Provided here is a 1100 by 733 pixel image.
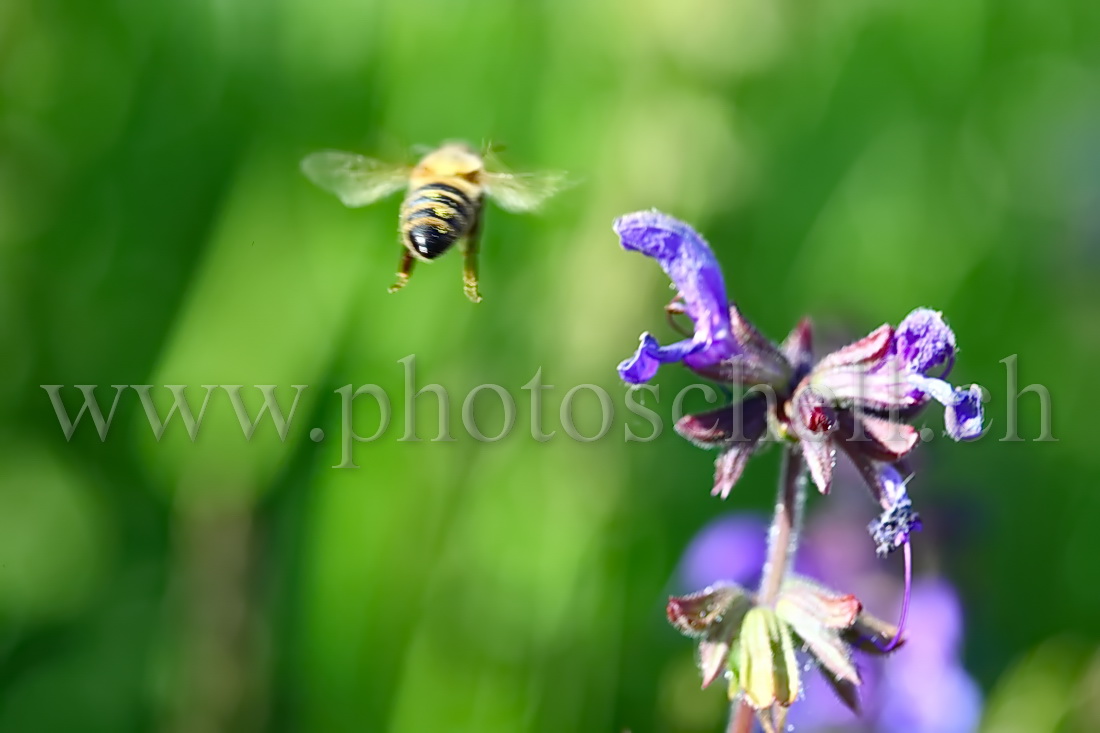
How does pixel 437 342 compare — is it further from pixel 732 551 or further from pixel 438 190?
pixel 438 190

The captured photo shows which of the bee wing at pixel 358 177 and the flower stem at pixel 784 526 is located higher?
the bee wing at pixel 358 177

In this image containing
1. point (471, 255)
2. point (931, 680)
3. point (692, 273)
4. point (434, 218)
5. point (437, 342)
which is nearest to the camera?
point (692, 273)

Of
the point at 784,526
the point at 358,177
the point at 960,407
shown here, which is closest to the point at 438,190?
the point at 358,177

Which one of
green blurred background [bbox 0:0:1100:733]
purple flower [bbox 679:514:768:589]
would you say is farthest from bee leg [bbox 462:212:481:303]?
purple flower [bbox 679:514:768:589]

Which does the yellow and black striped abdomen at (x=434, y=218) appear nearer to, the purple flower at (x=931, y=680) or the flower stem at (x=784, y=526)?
the flower stem at (x=784, y=526)

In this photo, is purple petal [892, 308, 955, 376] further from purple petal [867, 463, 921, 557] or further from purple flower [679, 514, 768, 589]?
purple flower [679, 514, 768, 589]

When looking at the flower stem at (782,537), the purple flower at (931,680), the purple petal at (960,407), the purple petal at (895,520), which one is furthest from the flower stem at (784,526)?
the purple flower at (931,680)

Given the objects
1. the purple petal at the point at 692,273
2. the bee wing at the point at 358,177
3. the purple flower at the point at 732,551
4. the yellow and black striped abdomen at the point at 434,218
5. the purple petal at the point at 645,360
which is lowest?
the purple petal at the point at 645,360
